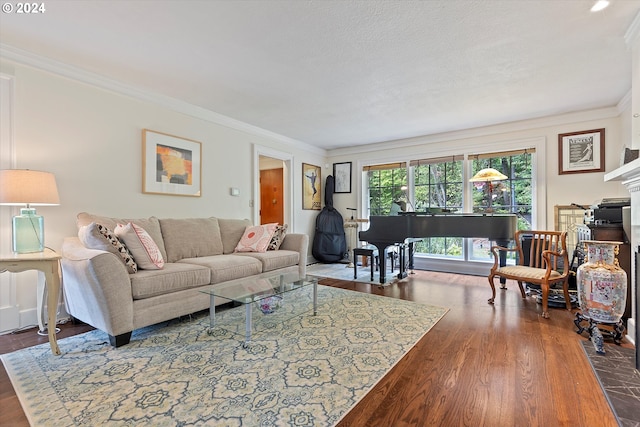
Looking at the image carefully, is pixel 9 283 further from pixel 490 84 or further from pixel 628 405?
pixel 490 84

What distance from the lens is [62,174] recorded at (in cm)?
277

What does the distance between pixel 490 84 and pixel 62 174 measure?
434 cm

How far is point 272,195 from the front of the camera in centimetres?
638

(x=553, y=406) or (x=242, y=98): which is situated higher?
(x=242, y=98)

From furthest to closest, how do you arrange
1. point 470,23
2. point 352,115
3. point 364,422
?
point 352,115, point 470,23, point 364,422

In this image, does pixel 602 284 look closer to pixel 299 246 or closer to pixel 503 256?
pixel 503 256

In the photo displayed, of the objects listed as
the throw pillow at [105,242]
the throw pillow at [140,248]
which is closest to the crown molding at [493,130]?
the throw pillow at [140,248]

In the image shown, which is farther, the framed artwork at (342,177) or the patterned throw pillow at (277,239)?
the framed artwork at (342,177)

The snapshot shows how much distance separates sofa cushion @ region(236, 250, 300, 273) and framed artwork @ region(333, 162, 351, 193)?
2611mm

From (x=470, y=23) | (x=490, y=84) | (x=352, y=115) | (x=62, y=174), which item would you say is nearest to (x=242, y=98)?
(x=352, y=115)

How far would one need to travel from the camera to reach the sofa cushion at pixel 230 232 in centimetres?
386

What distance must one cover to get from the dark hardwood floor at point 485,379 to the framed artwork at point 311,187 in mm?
3569

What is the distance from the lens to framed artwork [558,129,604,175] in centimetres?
395

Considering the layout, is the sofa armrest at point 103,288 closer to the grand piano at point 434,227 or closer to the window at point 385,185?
the grand piano at point 434,227
